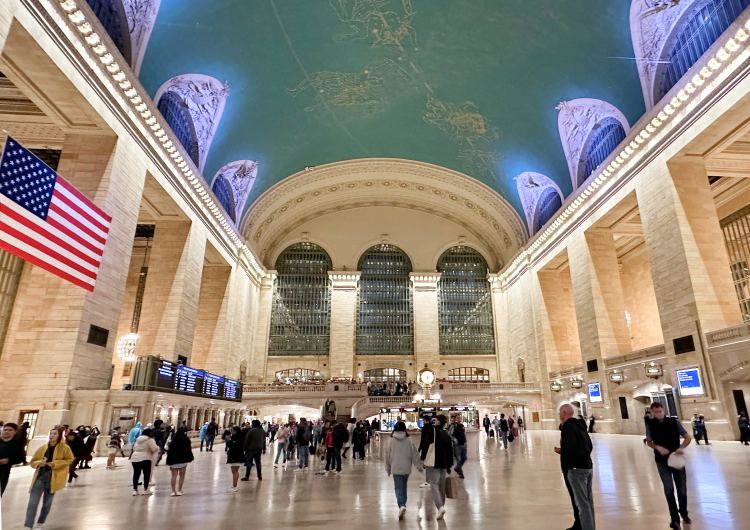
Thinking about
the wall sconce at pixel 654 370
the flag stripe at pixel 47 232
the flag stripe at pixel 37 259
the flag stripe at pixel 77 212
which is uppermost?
the flag stripe at pixel 77 212

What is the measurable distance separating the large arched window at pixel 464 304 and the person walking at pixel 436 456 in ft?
91.8

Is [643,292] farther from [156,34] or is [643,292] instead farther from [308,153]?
[156,34]

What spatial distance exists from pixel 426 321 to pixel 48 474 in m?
29.3

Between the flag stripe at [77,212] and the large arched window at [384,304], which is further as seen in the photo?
the large arched window at [384,304]

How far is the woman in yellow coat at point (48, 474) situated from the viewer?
4.38 metres

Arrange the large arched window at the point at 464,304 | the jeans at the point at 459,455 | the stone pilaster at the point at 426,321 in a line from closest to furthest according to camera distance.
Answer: the jeans at the point at 459,455, the stone pilaster at the point at 426,321, the large arched window at the point at 464,304

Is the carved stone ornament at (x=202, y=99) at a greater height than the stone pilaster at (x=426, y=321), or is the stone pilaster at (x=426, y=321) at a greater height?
the carved stone ornament at (x=202, y=99)

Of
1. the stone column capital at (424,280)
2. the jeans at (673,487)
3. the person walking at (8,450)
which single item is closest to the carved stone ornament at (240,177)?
the stone column capital at (424,280)

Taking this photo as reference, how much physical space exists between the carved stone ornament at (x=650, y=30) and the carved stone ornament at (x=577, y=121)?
71.0 inches

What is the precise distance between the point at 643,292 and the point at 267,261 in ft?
79.2

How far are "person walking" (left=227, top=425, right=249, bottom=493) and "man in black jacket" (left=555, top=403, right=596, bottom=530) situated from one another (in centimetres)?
469

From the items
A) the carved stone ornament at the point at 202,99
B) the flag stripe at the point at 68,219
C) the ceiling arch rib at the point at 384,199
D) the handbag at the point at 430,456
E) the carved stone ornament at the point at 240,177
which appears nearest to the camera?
the handbag at the point at 430,456

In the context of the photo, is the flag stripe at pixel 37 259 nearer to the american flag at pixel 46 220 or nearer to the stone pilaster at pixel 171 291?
the american flag at pixel 46 220

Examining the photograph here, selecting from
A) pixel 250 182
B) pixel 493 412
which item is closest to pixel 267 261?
pixel 250 182
